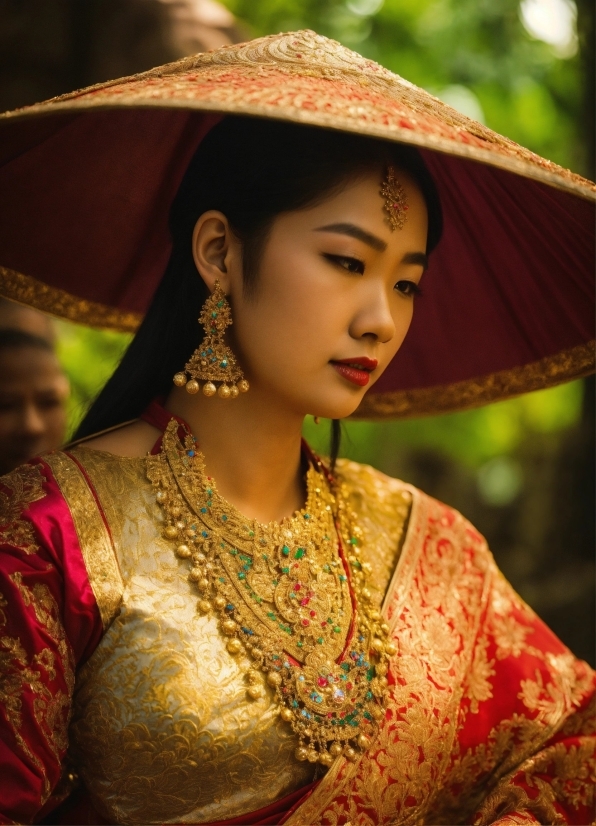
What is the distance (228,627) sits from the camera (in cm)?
132

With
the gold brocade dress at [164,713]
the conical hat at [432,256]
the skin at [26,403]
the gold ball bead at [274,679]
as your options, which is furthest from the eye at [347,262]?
the skin at [26,403]

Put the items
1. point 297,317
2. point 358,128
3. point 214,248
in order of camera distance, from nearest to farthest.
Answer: point 358,128, point 297,317, point 214,248

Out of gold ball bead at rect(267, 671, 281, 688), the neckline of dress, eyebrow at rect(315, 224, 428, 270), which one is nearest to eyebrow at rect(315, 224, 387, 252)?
eyebrow at rect(315, 224, 428, 270)

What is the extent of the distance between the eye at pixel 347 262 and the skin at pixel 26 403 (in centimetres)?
96

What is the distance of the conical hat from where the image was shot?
1260 mm

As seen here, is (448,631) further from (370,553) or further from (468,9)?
(468,9)

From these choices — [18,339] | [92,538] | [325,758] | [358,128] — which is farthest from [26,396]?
[358,128]

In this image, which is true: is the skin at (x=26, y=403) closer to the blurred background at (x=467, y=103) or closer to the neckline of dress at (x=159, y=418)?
the blurred background at (x=467, y=103)

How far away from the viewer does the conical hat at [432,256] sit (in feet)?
4.13

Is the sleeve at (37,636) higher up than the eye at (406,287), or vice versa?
the eye at (406,287)

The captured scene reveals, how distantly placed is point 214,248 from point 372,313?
0.30 metres

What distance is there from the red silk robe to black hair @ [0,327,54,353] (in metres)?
0.70

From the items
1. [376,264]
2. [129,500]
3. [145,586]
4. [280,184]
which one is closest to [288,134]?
[280,184]

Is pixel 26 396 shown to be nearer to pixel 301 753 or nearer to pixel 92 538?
pixel 92 538
